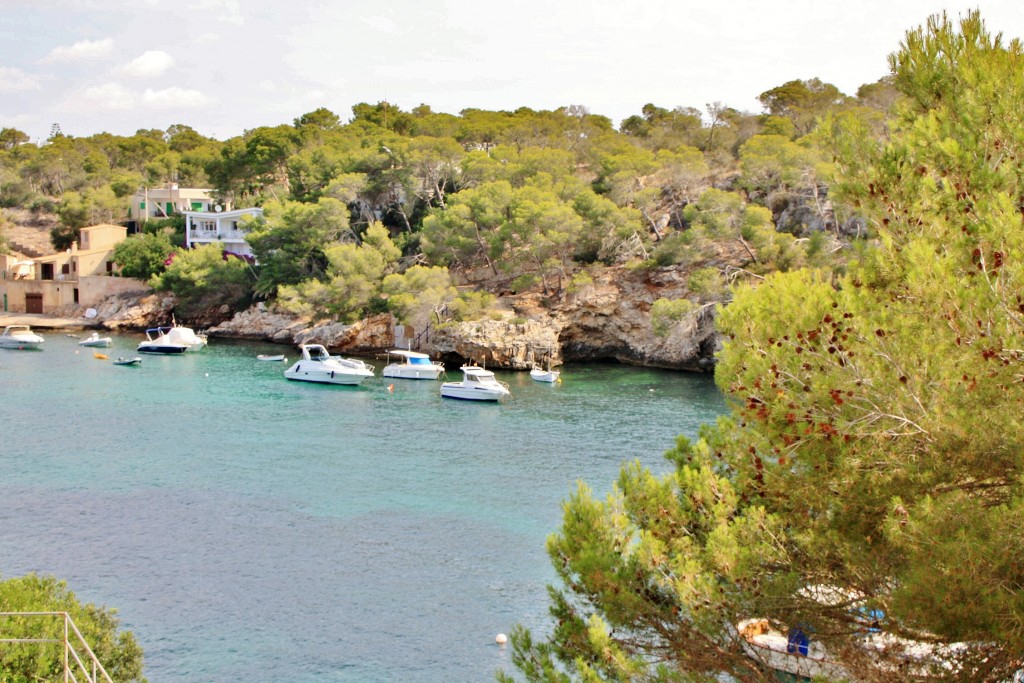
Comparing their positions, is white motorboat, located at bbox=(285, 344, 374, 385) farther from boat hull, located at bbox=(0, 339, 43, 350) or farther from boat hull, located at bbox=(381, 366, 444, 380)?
boat hull, located at bbox=(0, 339, 43, 350)

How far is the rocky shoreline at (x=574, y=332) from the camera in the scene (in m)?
45.1

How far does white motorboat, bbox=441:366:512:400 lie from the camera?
3822 centimetres

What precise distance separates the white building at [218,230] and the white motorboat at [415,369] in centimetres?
2423

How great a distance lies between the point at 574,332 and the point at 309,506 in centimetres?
2603

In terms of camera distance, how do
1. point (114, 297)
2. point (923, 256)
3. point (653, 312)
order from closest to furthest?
1. point (923, 256)
2. point (653, 312)
3. point (114, 297)

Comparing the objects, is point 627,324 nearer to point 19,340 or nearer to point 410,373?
point 410,373

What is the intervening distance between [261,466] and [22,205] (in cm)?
A: 6791

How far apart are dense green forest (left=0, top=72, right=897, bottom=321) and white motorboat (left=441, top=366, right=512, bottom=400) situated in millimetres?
8317

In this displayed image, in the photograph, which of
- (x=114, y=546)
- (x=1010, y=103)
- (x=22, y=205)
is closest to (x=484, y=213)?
(x=114, y=546)

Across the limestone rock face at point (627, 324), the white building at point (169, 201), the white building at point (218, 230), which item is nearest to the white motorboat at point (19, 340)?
the white building at point (218, 230)

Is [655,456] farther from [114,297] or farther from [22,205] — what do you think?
[22,205]

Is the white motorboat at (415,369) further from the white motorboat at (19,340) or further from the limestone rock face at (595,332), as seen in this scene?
the white motorboat at (19,340)

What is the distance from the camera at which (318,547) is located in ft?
69.0

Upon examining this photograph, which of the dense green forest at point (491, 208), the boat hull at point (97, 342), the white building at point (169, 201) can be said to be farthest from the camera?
the white building at point (169, 201)
